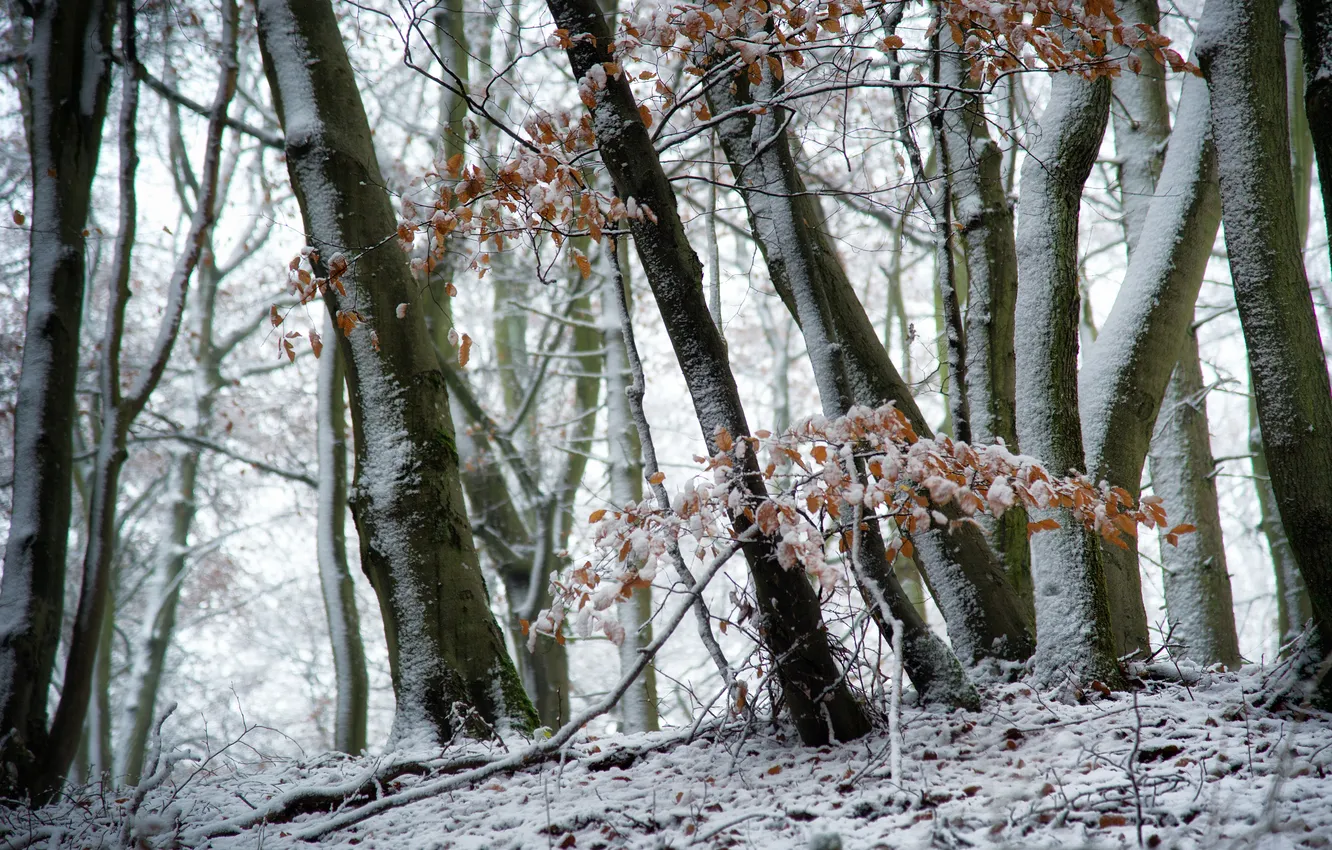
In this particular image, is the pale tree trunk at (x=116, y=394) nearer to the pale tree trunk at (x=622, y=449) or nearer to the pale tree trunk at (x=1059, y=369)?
the pale tree trunk at (x=622, y=449)

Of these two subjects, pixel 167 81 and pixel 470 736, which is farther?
pixel 167 81

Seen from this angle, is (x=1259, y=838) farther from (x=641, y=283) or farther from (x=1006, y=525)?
(x=641, y=283)

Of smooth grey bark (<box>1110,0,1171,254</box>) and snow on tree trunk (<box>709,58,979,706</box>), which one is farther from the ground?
smooth grey bark (<box>1110,0,1171,254</box>)

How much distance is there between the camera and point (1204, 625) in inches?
221

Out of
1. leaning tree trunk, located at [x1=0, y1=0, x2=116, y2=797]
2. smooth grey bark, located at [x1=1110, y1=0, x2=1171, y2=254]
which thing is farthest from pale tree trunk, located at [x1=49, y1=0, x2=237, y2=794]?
smooth grey bark, located at [x1=1110, y1=0, x2=1171, y2=254]

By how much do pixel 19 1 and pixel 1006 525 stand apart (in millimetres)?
6382

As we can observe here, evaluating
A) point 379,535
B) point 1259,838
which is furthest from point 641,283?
point 1259,838

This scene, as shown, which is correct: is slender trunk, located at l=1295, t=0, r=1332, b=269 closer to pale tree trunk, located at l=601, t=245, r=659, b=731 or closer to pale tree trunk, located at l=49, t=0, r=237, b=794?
pale tree trunk, located at l=49, t=0, r=237, b=794

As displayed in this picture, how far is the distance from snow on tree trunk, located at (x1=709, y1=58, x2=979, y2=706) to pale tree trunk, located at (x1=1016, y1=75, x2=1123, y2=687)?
456 millimetres

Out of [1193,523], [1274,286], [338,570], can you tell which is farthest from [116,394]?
[1193,523]

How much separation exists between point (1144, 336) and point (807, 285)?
1.48 metres

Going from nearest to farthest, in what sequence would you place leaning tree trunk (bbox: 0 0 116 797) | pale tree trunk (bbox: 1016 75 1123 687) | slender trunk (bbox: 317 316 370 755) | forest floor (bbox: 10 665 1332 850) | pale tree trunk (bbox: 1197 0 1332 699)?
forest floor (bbox: 10 665 1332 850) → pale tree trunk (bbox: 1197 0 1332 699) → pale tree trunk (bbox: 1016 75 1123 687) → leaning tree trunk (bbox: 0 0 116 797) → slender trunk (bbox: 317 316 370 755)

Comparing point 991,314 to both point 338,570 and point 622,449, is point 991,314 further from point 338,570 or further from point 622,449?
point 338,570

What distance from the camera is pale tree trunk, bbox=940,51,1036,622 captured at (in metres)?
4.02
